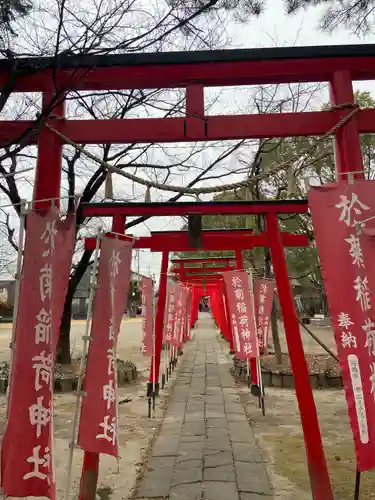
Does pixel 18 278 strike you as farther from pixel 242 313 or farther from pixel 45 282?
pixel 242 313

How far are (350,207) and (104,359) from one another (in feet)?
8.61

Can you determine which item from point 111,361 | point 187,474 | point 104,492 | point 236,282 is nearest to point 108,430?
point 111,361

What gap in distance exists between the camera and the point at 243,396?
34.1ft

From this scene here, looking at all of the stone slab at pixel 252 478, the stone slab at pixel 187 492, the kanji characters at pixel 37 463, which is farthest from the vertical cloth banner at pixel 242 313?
the kanji characters at pixel 37 463

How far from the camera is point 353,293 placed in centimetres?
335

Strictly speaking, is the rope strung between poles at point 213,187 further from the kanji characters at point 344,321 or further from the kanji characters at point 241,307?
the kanji characters at point 241,307

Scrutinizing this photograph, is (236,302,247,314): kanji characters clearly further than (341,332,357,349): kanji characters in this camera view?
Yes

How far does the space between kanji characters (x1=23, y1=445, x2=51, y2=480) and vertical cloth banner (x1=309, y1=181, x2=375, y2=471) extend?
2335mm

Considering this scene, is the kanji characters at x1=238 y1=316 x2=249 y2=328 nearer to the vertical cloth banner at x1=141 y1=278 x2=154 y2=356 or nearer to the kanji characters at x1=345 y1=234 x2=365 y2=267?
the vertical cloth banner at x1=141 y1=278 x2=154 y2=356

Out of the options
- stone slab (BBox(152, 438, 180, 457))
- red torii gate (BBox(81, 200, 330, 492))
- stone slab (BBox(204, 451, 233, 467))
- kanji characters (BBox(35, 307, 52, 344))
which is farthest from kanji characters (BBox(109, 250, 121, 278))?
stone slab (BBox(152, 438, 180, 457))

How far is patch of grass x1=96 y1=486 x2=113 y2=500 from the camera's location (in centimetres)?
478

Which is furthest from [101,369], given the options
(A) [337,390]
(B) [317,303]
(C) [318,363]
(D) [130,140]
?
(B) [317,303]

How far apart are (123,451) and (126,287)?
309 centimetres

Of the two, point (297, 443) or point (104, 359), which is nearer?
point (104, 359)
